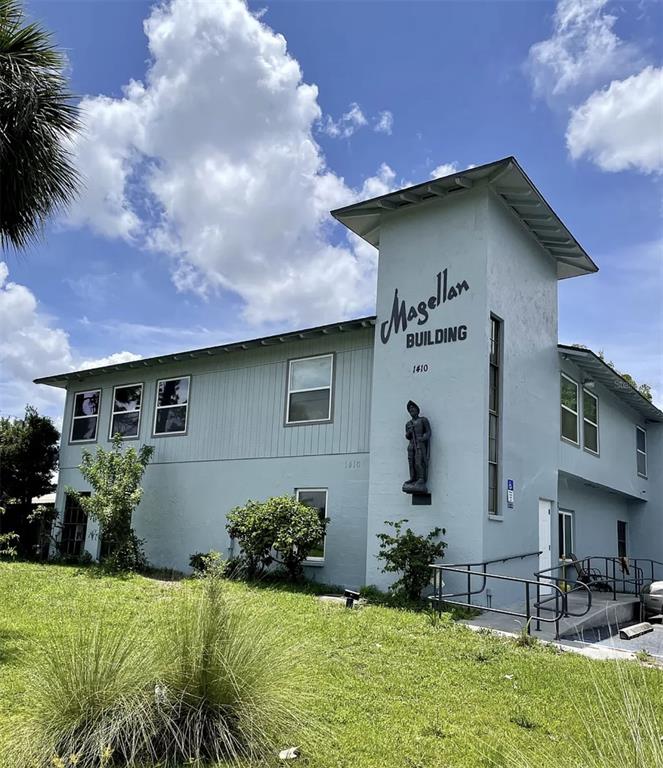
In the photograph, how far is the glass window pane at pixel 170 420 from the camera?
55.9 feet

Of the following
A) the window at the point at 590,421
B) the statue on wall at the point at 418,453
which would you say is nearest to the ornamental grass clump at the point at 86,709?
the statue on wall at the point at 418,453

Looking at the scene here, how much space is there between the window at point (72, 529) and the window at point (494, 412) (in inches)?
462

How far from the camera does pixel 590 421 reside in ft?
56.7

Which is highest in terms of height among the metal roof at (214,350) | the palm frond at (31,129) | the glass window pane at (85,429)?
the palm frond at (31,129)

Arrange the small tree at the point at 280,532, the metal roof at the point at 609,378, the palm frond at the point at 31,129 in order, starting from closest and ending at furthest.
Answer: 1. the palm frond at the point at 31,129
2. the small tree at the point at 280,532
3. the metal roof at the point at 609,378

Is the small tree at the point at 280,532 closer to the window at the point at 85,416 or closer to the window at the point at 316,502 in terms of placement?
the window at the point at 316,502

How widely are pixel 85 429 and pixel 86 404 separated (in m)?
0.75

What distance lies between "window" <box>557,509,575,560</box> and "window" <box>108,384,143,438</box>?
1122 centimetres

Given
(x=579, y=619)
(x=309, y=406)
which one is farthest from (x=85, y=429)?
(x=579, y=619)

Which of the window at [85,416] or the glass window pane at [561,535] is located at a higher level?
the window at [85,416]

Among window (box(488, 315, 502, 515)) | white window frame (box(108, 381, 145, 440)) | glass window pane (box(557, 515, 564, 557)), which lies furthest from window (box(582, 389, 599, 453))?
white window frame (box(108, 381, 145, 440))

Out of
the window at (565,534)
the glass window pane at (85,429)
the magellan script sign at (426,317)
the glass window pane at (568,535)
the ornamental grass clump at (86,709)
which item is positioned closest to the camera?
the ornamental grass clump at (86,709)

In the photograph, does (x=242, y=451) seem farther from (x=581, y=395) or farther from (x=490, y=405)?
(x=581, y=395)

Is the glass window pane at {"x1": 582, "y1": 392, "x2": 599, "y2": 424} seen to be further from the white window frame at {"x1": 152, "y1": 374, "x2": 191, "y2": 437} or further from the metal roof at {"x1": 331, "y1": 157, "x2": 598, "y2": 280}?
the white window frame at {"x1": 152, "y1": 374, "x2": 191, "y2": 437}
